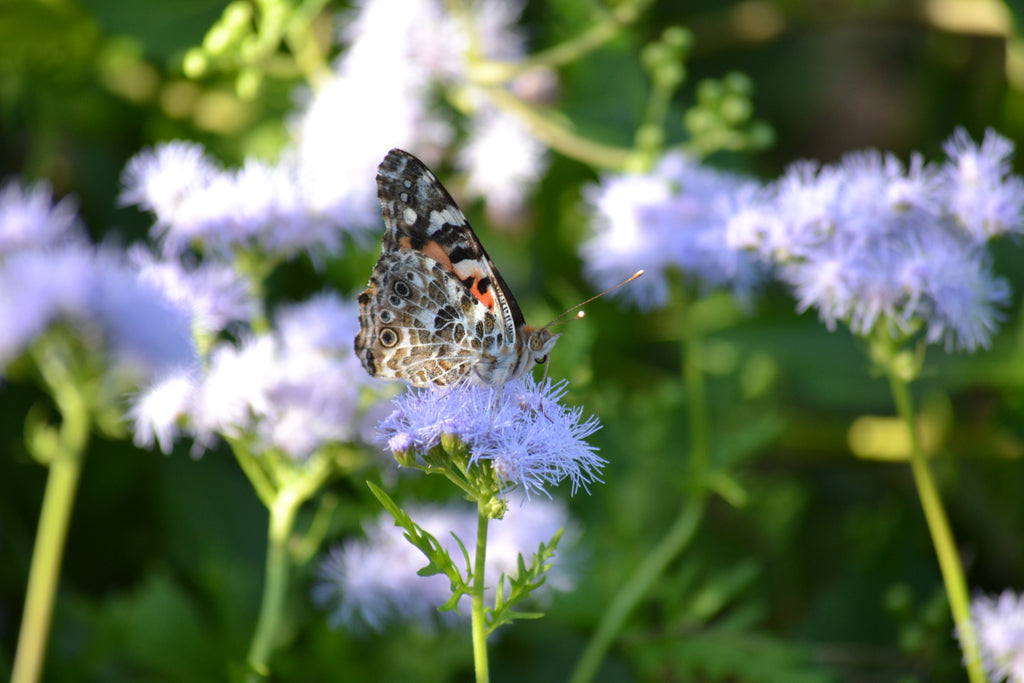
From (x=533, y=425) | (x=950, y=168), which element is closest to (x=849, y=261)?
(x=950, y=168)

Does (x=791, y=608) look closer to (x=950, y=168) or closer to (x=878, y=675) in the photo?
(x=878, y=675)

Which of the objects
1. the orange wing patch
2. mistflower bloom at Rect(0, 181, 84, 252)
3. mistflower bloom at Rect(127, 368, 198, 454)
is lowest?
mistflower bloom at Rect(127, 368, 198, 454)

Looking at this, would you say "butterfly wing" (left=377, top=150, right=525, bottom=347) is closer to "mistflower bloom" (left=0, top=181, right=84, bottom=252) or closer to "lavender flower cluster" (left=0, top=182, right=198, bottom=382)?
"lavender flower cluster" (left=0, top=182, right=198, bottom=382)

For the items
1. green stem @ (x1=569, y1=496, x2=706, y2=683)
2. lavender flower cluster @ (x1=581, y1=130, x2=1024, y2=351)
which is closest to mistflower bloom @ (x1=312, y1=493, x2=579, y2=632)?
green stem @ (x1=569, y1=496, x2=706, y2=683)

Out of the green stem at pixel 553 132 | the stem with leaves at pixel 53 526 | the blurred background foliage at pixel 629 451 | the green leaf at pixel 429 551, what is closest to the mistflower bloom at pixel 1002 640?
the blurred background foliage at pixel 629 451

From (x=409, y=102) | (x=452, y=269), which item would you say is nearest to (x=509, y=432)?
(x=452, y=269)

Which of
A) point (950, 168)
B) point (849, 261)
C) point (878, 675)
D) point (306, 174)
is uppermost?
point (306, 174)

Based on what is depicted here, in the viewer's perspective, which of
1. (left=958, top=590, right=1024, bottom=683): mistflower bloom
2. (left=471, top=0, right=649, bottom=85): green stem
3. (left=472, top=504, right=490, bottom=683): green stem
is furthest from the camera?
(left=471, top=0, right=649, bottom=85): green stem

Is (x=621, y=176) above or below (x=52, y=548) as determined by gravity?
A: above

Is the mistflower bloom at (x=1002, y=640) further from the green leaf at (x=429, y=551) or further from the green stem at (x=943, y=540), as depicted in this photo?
the green leaf at (x=429, y=551)
